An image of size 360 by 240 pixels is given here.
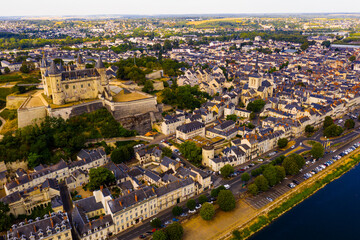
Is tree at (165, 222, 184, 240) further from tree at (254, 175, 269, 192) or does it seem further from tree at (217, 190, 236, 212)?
tree at (254, 175, 269, 192)

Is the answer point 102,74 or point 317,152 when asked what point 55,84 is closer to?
point 102,74

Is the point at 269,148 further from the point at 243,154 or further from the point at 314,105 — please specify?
the point at 314,105

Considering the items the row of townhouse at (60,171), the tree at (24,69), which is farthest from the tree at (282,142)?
the tree at (24,69)

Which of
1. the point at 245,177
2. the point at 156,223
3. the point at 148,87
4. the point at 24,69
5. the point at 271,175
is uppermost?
the point at 24,69

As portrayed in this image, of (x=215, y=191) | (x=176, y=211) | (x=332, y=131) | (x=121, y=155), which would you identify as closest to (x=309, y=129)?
(x=332, y=131)

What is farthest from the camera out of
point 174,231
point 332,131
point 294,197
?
point 332,131

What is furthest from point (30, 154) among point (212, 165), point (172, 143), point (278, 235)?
point (278, 235)
